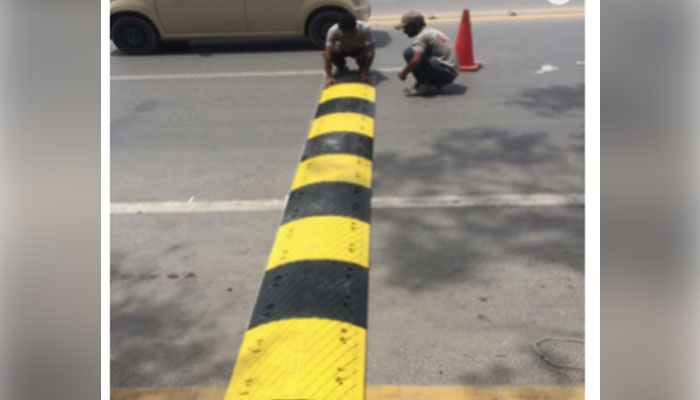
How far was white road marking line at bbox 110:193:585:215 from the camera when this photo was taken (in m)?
5.98

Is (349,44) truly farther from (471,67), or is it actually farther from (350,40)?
(471,67)

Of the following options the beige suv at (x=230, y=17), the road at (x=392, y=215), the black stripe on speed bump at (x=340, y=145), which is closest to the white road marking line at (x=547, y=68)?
the road at (x=392, y=215)

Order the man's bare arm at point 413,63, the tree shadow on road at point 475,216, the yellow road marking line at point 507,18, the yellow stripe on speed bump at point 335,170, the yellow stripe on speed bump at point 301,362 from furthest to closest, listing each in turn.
→ the yellow road marking line at point 507,18, the man's bare arm at point 413,63, the yellow stripe on speed bump at point 335,170, the tree shadow on road at point 475,216, the yellow stripe on speed bump at point 301,362

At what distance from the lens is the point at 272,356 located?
392 cm

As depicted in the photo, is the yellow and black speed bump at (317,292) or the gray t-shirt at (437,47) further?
→ the gray t-shirt at (437,47)

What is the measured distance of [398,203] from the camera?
19.7 feet

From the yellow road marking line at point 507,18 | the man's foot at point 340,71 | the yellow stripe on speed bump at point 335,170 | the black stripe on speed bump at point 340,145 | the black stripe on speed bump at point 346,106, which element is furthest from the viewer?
the yellow road marking line at point 507,18

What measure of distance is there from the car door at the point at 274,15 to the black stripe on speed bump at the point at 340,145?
166 inches

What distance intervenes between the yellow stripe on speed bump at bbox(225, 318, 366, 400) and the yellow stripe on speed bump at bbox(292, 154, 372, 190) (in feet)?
5.90

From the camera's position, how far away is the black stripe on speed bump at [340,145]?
20.8ft

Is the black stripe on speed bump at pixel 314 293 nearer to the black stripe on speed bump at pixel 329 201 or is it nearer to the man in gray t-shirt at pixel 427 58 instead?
the black stripe on speed bump at pixel 329 201

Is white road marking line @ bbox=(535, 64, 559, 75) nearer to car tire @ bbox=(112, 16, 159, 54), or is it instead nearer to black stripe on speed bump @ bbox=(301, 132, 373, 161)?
black stripe on speed bump @ bbox=(301, 132, 373, 161)

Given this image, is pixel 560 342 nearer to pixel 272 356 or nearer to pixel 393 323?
pixel 393 323
